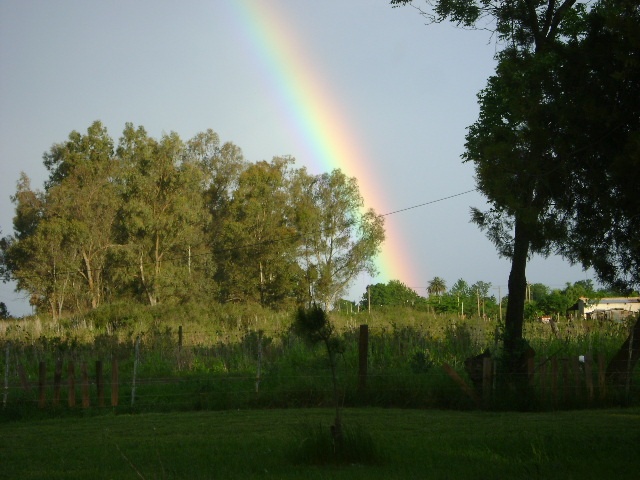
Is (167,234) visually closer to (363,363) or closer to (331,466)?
(363,363)

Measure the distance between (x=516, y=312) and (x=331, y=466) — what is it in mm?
10683

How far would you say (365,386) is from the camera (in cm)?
1894

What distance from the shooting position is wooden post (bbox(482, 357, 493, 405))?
1758cm

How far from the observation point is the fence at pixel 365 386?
17.2 m

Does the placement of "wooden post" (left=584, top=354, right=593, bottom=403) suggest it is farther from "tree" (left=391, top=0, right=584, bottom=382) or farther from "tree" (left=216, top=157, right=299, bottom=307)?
"tree" (left=216, top=157, right=299, bottom=307)

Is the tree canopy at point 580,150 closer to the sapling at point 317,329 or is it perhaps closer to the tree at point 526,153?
the tree at point 526,153

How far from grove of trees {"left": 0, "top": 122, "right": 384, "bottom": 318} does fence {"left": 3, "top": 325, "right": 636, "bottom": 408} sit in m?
31.3

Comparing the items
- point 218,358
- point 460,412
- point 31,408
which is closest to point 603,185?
point 460,412

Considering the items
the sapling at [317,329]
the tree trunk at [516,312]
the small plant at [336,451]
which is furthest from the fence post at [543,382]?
the sapling at [317,329]

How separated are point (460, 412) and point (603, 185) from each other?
285 inches

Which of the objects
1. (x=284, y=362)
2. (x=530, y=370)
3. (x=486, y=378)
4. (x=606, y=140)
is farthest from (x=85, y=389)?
(x=606, y=140)

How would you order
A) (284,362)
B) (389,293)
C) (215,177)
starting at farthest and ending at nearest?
(389,293) < (215,177) < (284,362)

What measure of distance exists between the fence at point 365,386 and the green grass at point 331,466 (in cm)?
138

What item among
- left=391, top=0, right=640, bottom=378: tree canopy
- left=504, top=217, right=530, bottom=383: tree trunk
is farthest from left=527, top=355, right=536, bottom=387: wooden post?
left=391, top=0, right=640, bottom=378: tree canopy
